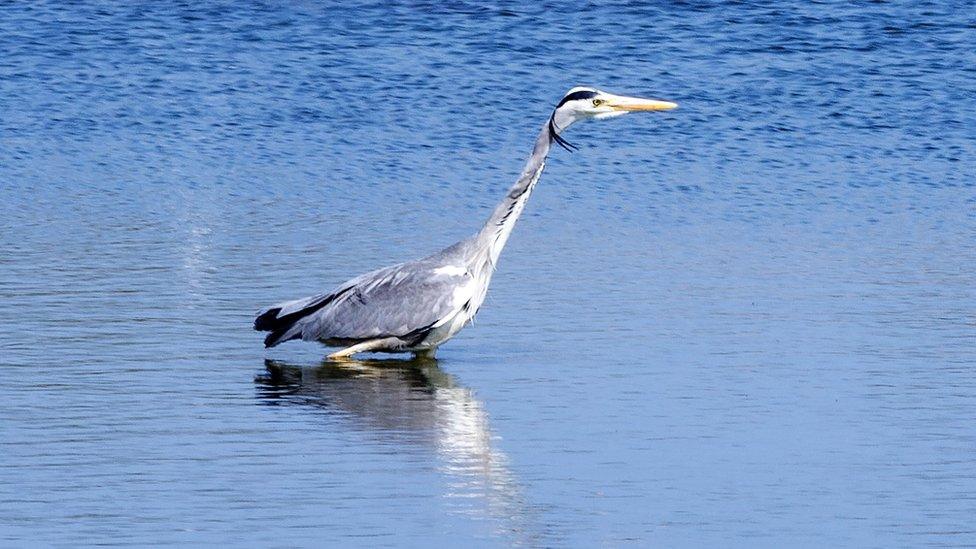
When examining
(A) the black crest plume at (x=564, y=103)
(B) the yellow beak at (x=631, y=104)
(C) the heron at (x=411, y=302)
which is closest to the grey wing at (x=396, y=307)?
(C) the heron at (x=411, y=302)

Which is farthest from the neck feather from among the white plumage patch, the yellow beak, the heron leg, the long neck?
the heron leg

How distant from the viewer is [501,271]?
12.1m

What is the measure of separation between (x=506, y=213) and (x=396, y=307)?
2.67 feet

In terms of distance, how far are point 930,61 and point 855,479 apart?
483 inches

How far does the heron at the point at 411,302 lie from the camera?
999 cm

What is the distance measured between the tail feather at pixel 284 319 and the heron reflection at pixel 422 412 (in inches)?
6.0

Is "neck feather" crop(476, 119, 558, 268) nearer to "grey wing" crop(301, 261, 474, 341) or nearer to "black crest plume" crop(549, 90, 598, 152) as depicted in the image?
"black crest plume" crop(549, 90, 598, 152)

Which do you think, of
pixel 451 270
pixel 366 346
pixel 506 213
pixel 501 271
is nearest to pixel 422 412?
pixel 366 346

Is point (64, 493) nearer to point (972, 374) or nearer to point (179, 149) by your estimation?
point (972, 374)

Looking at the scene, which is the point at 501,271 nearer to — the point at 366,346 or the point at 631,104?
the point at 631,104

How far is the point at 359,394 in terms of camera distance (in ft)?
30.2

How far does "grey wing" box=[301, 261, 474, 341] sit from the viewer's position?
9.98 m

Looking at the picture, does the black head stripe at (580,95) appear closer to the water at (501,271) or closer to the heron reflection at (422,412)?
the water at (501,271)

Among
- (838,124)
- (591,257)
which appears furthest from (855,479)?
(838,124)
